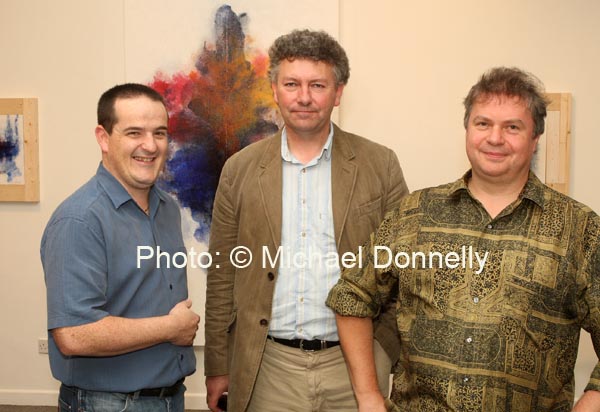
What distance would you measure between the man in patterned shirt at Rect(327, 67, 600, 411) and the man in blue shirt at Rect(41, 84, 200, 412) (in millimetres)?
685

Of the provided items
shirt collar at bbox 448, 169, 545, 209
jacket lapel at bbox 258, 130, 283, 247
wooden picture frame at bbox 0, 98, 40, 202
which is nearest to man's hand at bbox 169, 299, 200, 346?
jacket lapel at bbox 258, 130, 283, 247

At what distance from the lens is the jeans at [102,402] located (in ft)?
6.02

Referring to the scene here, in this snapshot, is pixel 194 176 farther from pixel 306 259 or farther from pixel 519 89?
pixel 519 89

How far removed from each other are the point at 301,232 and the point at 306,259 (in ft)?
0.34

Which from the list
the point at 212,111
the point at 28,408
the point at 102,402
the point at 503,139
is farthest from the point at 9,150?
the point at 503,139

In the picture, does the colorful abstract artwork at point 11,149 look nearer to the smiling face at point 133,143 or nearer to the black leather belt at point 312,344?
the smiling face at point 133,143

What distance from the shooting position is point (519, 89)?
1.73 m

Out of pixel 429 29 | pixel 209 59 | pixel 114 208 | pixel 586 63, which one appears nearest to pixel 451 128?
pixel 429 29

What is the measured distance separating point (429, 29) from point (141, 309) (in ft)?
9.21

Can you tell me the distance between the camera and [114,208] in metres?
1.91

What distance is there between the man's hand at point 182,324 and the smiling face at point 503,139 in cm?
102

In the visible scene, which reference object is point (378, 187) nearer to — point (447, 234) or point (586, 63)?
point (447, 234)

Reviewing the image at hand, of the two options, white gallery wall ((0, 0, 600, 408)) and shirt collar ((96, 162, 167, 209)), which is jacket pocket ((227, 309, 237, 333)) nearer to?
shirt collar ((96, 162, 167, 209))

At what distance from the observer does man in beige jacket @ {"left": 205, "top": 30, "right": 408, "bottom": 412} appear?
7.27 feet
